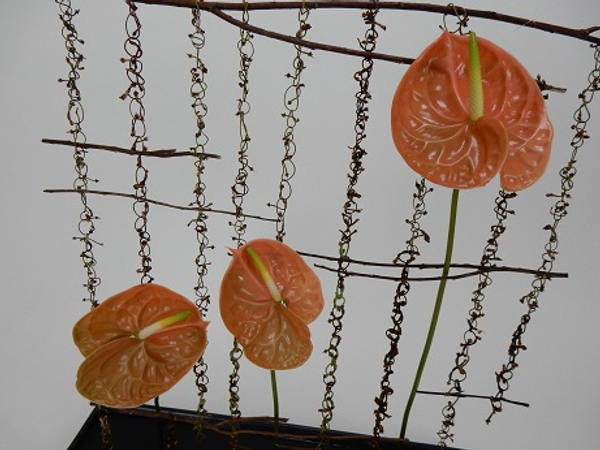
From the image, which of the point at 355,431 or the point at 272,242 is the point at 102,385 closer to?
the point at 272,242

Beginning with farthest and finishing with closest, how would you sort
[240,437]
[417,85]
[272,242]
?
[240,437], [272,242], [417,85]

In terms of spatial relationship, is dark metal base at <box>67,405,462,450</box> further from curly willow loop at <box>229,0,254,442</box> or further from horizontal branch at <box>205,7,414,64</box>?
horizontal branch at <box>205,7,414,64</box>

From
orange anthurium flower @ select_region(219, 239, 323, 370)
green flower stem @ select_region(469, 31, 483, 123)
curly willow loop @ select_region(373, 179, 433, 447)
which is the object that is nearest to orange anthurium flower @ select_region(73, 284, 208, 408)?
orange anthurium flower @ select_region(219, 239, 323, 370)

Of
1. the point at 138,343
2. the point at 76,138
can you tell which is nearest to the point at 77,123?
the point at 76,138

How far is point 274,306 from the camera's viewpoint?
62 centimetres

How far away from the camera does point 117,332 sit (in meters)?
0.63

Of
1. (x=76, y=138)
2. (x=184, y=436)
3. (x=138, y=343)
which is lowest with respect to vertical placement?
(x=184, y=436)

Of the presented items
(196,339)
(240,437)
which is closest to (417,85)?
(196,339)

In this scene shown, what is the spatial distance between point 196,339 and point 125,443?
365mm

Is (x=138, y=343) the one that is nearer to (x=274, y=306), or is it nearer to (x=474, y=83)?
(x=274, y=306)

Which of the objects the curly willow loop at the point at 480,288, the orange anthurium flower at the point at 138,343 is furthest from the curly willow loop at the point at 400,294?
the orange anthurium flower at the point at 138,343

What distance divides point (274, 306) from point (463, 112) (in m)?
0.27

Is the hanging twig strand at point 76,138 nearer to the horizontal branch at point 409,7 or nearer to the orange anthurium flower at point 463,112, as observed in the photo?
the horizontal branch at point 409,7

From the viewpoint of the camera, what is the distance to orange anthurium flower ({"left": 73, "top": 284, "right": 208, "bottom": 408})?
0.62m
